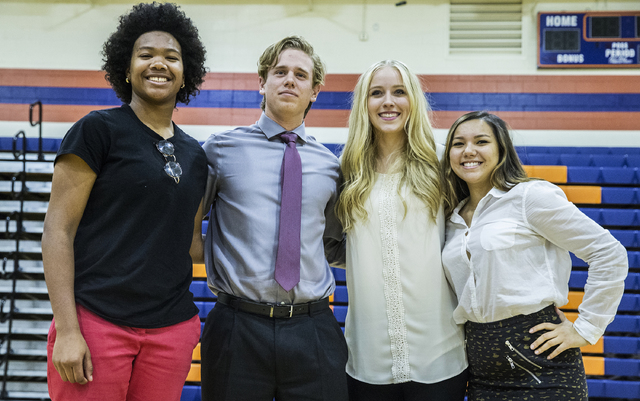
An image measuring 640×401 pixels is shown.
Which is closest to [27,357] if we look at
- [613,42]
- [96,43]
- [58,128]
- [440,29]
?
[58,128]

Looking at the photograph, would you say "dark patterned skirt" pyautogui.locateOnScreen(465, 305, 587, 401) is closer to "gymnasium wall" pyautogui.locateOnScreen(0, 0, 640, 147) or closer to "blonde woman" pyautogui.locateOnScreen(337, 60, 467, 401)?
"blonde woman" pyautogui.locateOnScreen(337, 60, 467, 401)

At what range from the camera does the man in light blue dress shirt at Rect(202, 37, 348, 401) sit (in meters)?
1.51

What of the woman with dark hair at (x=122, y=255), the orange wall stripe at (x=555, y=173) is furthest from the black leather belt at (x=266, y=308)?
the orange wall stripe at (x=555, y=173)

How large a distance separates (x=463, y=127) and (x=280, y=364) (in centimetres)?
115

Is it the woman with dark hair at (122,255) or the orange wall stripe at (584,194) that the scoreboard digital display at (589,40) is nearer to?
the orange wall stripe at (584,194)

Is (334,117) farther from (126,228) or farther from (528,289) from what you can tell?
(126,228)

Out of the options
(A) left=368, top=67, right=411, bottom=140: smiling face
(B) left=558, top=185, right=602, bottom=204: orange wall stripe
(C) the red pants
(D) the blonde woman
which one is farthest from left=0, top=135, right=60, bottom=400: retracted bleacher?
(B) left=558, top=185, right=602, bottom=204: orange wall stripe

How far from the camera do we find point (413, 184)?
1770 mm

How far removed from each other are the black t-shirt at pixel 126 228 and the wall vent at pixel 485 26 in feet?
17.6

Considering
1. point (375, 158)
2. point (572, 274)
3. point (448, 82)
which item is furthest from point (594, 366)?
point (448, 82)

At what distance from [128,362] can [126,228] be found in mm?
397

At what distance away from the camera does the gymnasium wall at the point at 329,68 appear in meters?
5.70

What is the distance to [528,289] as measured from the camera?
1.60m

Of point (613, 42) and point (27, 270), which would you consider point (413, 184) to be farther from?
point (613, 42)
